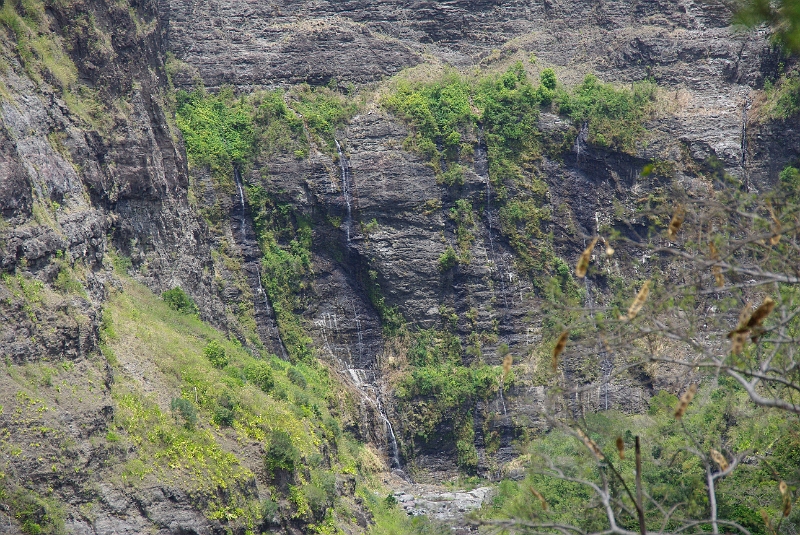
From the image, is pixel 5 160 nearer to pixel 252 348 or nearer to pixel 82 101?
pixel 82 101

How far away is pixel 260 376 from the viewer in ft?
89.8

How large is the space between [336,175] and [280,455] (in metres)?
16.0

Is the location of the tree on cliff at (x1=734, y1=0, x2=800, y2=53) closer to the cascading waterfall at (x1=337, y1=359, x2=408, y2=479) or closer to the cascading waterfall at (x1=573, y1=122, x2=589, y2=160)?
the cascading waterfall at (x1=337, y1=359, x2=408, y2=479)

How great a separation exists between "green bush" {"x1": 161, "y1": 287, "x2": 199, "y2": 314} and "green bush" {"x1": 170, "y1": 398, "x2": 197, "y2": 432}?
20.9 feet

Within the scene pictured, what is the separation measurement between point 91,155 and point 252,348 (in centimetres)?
933

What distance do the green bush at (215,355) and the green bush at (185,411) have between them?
329 centimetres

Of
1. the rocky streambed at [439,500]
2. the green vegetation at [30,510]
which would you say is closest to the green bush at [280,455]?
the green vegetation at [30,510]

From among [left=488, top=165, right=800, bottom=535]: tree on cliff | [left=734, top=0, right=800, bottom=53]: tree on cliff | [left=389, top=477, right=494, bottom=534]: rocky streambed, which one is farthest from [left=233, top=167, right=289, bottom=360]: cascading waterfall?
[left=734, top=0, right=800, bottom=53]: tree on cliff

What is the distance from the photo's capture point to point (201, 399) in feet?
79.4

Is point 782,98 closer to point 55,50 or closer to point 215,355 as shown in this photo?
point 215,355

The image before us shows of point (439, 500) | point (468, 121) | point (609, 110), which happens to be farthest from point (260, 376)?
point (609, 110)

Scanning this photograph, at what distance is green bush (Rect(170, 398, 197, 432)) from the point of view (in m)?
22.8

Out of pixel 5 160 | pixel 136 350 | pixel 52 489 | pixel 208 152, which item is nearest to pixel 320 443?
pixel 136 350

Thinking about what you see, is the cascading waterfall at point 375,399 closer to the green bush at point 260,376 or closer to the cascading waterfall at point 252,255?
the cascading waterfall at point 252,255
